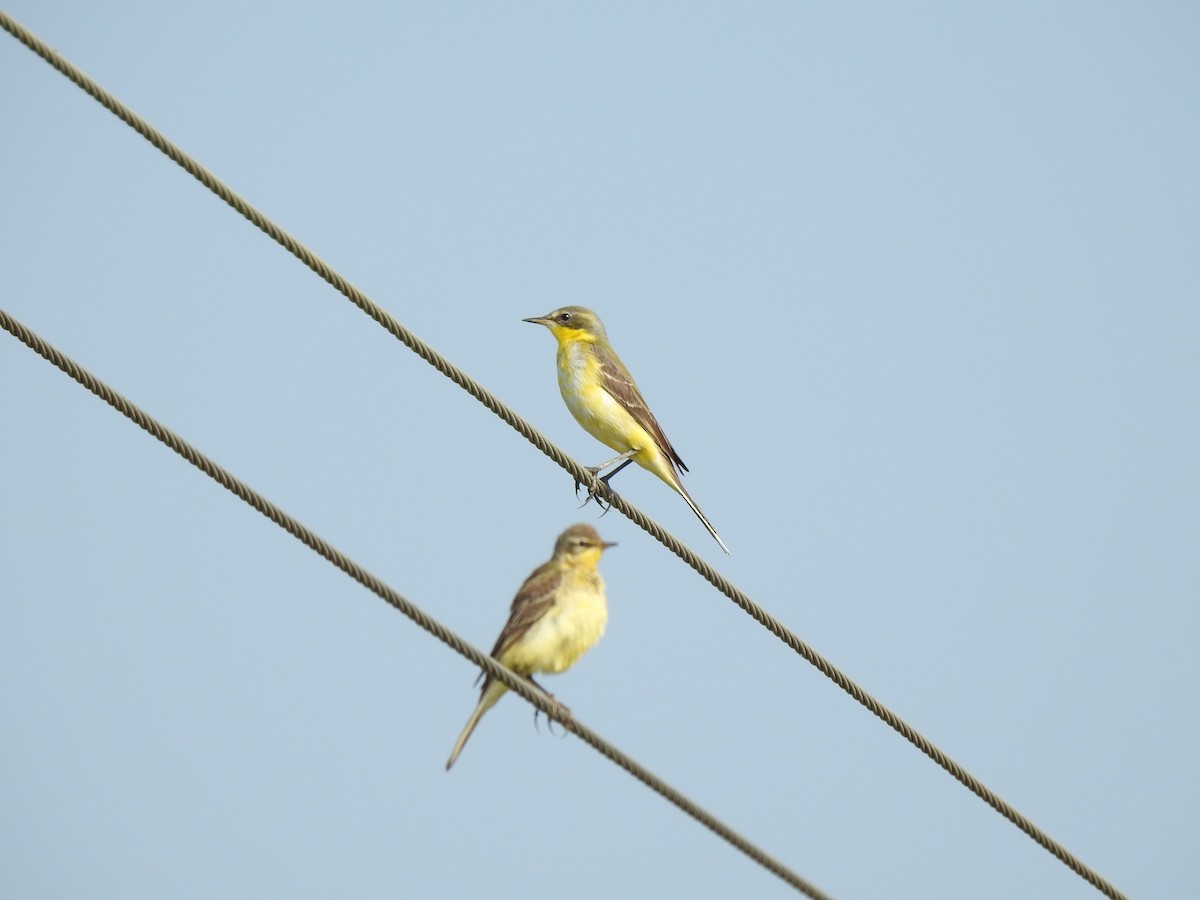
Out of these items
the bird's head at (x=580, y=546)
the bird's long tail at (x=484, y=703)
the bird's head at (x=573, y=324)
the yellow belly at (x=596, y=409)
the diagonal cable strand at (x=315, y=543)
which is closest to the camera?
the diagonal cable strand at (x=315, y=543)

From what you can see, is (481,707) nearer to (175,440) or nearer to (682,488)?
(175,440)

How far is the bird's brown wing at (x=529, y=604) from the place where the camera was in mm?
10008

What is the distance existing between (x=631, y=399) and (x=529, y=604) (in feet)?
15.1

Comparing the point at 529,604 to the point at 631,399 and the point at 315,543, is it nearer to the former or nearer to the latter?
the point at 315,543

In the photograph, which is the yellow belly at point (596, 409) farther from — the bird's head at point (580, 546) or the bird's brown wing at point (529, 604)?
the bird's brown wing at point (529, 604)

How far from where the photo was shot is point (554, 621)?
32.7 ft

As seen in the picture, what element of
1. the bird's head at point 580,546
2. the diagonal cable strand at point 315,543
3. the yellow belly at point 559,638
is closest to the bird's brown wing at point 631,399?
the bird's head at point 580,546

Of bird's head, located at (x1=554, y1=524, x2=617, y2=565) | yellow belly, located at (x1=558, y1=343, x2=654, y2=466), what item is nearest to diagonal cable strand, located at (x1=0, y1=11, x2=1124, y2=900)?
bird's head, located at (x1=554, y1=524, x2=617, y2=565)

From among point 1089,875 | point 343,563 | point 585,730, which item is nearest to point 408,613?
point 343,563

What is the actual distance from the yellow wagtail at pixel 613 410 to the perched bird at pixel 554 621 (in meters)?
3.35

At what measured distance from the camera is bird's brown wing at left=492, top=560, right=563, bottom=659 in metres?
10.0

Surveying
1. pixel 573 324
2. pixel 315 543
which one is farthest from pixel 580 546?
pixel 573 324

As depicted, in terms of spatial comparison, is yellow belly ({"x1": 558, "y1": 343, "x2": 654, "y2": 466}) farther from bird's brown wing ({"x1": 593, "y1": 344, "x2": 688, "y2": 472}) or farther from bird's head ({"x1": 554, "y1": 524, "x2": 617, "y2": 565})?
bird's head ({"x1": 554, "y1": 524, "x2": 617, "y2": 565})

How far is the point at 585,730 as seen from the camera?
7.82 meters
